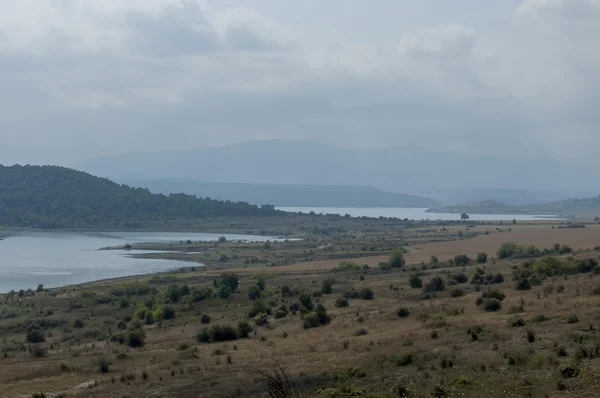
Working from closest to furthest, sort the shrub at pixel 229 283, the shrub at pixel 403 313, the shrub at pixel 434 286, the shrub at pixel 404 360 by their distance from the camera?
1. the shrub at pixel 404 360
2. the shrub at pixel 403 313
3. the shrub at pixel 434 286
4. the shrub at pixel 229 283

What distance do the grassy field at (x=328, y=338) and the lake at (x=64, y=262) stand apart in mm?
26270

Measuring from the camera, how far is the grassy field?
17719 millimetres

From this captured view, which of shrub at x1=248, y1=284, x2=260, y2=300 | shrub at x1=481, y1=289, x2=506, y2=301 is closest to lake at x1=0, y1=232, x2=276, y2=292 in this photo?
shrub at x1=248, y1=284, x2=260, y2=300

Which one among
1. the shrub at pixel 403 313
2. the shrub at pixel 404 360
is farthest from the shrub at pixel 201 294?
the shrub at pixel 404 360

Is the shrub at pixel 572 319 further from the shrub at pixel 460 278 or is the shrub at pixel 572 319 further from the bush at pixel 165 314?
the bush at pixel 165 314

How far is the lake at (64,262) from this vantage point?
82250mm

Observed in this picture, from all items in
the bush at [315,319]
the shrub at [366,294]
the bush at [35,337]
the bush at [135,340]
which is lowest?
the bush at [35,337]

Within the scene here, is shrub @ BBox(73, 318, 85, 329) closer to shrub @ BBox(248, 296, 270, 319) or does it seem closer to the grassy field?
the grassy field

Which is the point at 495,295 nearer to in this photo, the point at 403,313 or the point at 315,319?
the point at 403,313

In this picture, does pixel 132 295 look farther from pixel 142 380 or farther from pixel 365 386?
pixel 365 386

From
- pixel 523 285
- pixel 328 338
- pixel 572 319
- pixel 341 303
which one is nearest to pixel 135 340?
pixel 328 338

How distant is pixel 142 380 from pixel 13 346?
14563 millimetres

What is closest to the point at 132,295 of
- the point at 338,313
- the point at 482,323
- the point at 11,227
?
the point at 338,313

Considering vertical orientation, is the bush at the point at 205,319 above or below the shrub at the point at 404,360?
below
